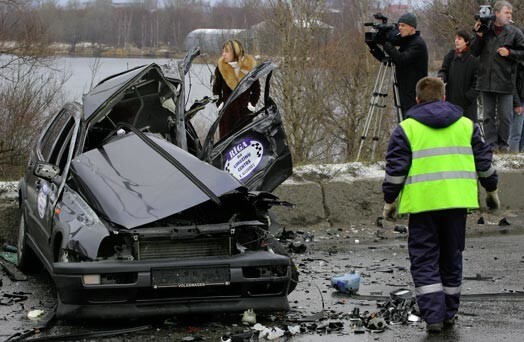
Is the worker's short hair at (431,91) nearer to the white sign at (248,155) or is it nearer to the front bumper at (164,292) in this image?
the front bumper at (164,292)

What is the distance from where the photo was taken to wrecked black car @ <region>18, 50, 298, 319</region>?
6477mm

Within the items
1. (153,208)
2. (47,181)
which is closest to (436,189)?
(153,208)

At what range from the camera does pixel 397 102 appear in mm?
11852

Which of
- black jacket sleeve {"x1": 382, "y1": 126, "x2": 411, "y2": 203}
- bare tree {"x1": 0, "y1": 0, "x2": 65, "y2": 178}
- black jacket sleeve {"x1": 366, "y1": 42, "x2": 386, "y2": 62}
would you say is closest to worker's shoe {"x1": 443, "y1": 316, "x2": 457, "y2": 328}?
black jacket sleeve {"x1": 382, "y1": 126, "x2": 411, "y2": 203}

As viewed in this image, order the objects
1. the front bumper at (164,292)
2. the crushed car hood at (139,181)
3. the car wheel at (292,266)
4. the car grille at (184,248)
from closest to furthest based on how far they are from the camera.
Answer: the front bumper at (164,292)
the car grille at (184,248)
the crushed car hood at (139,181)
the car wheel at (292,266)

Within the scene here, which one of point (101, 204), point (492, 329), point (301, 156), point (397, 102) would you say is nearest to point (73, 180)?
point (101, 204)

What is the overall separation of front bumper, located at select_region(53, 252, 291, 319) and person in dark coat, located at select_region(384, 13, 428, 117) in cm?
520

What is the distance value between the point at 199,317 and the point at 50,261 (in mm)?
1262

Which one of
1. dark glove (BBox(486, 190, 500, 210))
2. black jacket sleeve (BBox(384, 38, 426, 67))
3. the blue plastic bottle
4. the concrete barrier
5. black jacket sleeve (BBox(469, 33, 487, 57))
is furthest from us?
black jacket sleeve (BBox(469, 33, 487, 57))

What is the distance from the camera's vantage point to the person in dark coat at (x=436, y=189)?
655cm

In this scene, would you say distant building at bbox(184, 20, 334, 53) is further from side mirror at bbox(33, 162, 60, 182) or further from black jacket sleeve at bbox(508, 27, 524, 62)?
side mirror at bbox(33, 162, 60, 182)

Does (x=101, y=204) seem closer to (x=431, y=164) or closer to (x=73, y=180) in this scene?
(x=73, y=180)

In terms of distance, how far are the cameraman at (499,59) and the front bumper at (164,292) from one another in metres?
6.47

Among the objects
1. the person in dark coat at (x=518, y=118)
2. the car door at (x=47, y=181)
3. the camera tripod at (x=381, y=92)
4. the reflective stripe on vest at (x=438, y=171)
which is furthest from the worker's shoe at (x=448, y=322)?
the person in dark coat at (x=518, y=118)
